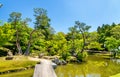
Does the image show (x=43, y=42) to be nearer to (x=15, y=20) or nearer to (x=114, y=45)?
(x=15, y=20)

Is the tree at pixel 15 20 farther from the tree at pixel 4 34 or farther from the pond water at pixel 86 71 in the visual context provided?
the pond water at pixel 86 71

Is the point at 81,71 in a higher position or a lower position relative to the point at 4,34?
lower

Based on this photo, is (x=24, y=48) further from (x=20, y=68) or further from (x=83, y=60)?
(x=20, y=68)

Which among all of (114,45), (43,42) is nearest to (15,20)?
(43,42)

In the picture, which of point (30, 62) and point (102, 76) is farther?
point (30, 62)

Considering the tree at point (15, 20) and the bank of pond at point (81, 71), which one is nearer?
the bank of pond at point (81, 71)

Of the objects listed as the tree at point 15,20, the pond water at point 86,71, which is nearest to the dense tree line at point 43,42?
the tree at point 15,20

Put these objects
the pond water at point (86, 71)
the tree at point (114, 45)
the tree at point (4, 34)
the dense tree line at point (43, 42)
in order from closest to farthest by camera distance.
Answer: the pond water at point (86, 71) → the tree at point (4, 34) → the dense tree line at point (43, 42) → the tree at point (114, 45)

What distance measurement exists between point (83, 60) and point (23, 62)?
13.5 m

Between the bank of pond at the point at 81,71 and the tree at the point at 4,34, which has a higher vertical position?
the tree at the point at 4,34

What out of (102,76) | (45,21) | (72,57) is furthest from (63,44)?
(102,76)

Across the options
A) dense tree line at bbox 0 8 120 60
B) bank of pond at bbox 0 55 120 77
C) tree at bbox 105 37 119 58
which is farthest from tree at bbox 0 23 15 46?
tree at bbox 105 37 119 58

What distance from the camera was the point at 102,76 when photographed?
23.5m

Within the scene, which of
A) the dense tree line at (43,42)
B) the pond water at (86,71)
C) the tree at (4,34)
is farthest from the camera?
the dense tree line at (43,42)
